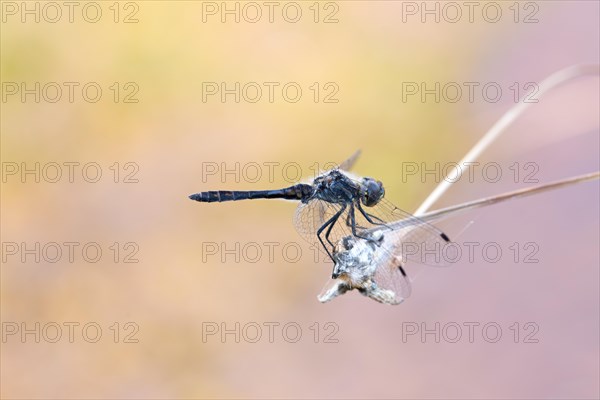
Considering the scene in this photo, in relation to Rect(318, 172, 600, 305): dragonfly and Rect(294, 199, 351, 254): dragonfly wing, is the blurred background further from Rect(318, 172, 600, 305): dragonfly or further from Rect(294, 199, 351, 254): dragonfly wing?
Rect(318, 172, 600, 305): dragonfly

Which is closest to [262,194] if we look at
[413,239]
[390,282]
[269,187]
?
[413,239]

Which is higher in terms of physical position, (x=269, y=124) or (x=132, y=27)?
(x=132, y=27)

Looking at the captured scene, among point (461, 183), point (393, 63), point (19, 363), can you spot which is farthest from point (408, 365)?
point (393, 63)

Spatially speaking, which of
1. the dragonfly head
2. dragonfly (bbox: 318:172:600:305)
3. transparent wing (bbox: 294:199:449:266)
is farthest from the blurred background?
dragonfly (bbox: 318:172:600:305)

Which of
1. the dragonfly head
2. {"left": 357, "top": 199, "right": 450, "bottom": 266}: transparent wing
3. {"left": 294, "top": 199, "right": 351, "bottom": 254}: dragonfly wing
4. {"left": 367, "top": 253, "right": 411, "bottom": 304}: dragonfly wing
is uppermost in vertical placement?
the dragonfly head

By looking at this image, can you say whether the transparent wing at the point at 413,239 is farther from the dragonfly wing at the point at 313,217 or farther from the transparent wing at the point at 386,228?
the dragonfly wing at the point at 313,217

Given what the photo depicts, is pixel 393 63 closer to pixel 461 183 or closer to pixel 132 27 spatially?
pixel 461 183
